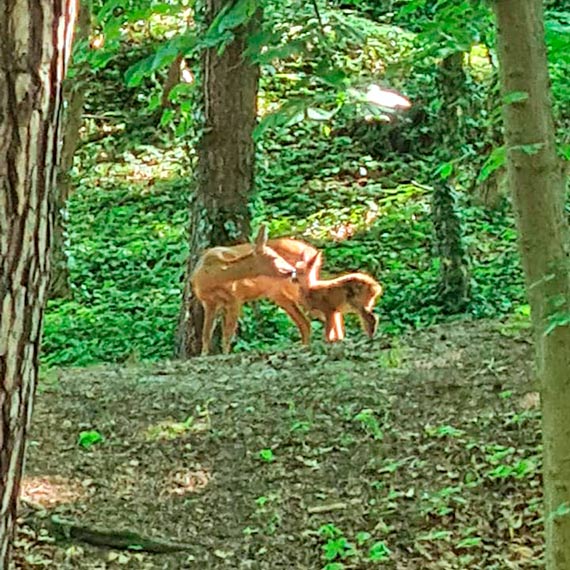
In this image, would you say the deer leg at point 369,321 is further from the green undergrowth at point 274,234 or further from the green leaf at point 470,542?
the green leaf at point 470,542

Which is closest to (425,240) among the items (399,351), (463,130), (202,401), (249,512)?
(463,130)

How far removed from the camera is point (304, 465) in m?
6.24

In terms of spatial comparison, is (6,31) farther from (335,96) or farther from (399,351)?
(399,351)

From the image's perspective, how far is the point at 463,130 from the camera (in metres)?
11.2

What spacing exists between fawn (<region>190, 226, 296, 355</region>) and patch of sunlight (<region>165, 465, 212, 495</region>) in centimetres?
351

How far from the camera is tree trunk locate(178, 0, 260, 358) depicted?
10.4 metres

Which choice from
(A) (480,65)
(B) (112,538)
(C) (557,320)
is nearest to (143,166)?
(A) (480,65)

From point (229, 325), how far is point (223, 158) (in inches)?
61.4

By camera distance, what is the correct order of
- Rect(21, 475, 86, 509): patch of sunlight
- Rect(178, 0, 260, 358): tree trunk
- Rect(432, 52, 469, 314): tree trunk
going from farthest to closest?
Rect(432, 52, 469, 314): tree trunk → Rect(178, 0, 260, 358): tree trunk → Rect(21, 475, 86, 509): patch of sunlight

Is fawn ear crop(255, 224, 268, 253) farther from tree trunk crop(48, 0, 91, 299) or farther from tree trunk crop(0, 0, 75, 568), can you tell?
tree trunk crop(0, 0, 75, 568)

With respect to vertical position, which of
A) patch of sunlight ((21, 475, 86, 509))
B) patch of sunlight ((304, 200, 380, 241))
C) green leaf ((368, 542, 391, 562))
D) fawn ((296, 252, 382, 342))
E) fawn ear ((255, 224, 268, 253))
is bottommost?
green leaf ((368, 542, 391, 562))

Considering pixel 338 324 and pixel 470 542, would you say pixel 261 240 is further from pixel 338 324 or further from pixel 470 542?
pixel 470 542

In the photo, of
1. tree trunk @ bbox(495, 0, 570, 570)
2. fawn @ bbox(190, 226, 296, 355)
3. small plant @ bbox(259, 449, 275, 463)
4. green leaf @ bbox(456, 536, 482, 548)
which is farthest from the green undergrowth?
tree trunk @ bbox(495, 0, 570, 570)

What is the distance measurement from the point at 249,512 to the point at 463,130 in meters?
6.35
